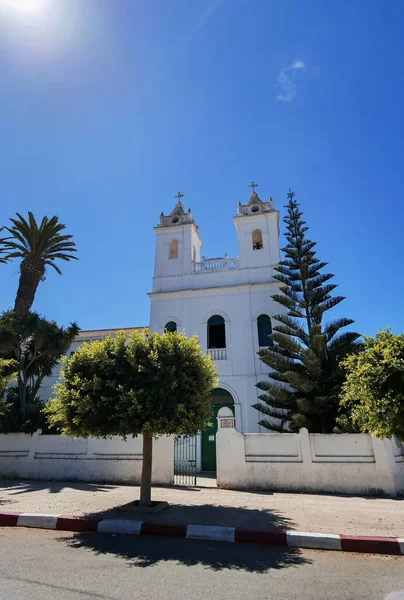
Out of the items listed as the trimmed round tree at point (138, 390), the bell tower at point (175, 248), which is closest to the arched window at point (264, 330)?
the bell tower at point (175, 248)

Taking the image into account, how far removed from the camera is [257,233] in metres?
18.5

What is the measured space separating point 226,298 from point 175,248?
4.41m

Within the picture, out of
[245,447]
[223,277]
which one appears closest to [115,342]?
[245,447]

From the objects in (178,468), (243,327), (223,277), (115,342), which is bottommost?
(178,468)

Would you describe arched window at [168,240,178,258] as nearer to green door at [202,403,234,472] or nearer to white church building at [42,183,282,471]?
white church building at [42,183,282,471]

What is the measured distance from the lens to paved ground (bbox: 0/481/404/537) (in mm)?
5641

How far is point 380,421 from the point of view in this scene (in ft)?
19.3

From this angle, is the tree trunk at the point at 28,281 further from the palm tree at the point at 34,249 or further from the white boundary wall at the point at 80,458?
the white boundary wall at the point at 80,458

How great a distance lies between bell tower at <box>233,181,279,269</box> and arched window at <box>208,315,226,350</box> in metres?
2.93

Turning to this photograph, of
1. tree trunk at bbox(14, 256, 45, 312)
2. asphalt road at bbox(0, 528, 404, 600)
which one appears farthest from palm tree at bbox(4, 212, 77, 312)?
asphalt road at bbox(0, 528, 404, 600)

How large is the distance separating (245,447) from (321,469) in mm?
2005

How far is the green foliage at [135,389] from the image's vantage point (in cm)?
640

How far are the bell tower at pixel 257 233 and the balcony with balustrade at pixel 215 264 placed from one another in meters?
0.48

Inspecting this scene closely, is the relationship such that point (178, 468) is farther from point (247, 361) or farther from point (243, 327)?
point (243, 327)
